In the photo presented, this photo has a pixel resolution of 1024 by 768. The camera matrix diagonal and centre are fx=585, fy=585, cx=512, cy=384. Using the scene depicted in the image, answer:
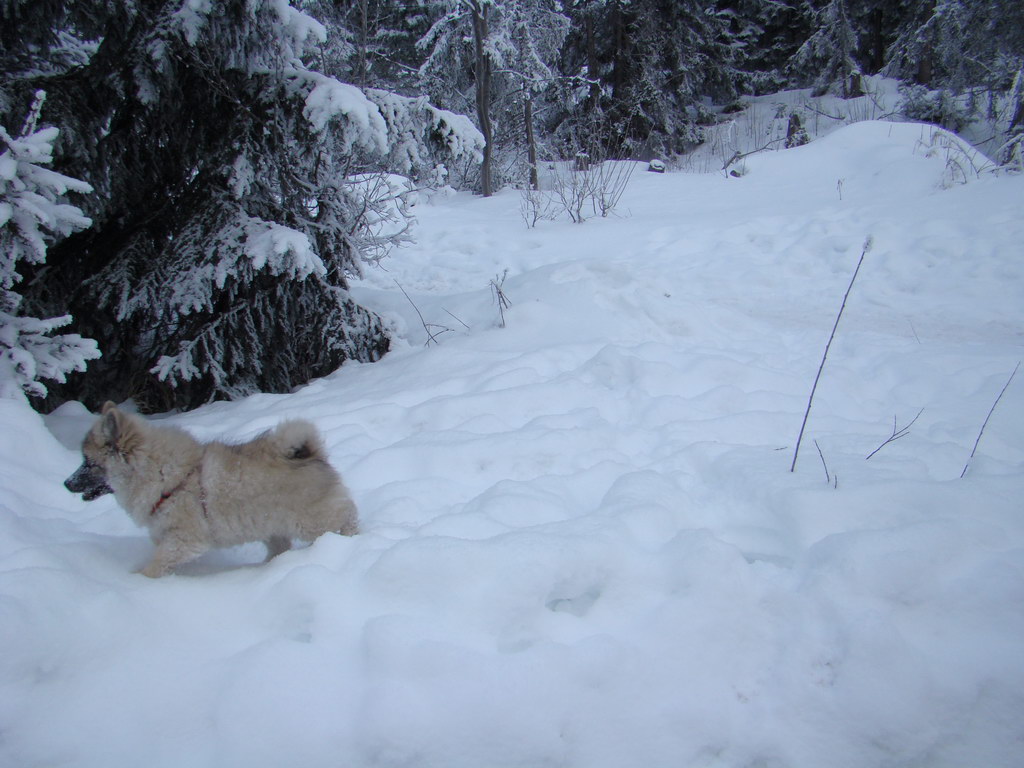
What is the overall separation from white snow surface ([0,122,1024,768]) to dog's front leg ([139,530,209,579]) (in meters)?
0.10

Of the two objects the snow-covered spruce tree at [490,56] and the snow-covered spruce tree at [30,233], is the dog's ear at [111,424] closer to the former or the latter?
the snow-covered spruce tree at [30,233]

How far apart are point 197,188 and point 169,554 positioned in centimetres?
378

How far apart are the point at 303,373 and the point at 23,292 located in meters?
2.25

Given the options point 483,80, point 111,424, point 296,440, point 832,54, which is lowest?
point 296,440

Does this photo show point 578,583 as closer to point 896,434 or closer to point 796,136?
point 896,434

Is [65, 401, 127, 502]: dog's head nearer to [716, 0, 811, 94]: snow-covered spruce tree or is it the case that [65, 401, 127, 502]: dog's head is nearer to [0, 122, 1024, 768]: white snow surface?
[0, 122, 1024, 768]: white snow surface

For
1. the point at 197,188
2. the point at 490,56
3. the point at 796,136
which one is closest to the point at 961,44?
the point at 796,136

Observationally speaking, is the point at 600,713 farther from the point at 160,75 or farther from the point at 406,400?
the point at 160,75

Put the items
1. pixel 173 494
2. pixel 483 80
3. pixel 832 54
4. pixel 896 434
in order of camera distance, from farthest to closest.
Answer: pixel 832 54, pixel 483 80, pixel 896 434, pixel 173 494

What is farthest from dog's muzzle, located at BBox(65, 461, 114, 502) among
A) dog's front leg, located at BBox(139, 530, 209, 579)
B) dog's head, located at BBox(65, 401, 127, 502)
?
dog's front leg, located at BBox(139, 530, 209, 579)

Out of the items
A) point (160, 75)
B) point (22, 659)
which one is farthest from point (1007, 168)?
point (22, 659)

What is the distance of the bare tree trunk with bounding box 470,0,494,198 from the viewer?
12104mm

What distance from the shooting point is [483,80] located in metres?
12.4

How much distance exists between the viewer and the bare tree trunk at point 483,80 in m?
12.1
